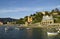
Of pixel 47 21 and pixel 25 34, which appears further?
pixel 47 21

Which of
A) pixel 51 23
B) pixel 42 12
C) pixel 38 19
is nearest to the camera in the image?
pixel 51 23

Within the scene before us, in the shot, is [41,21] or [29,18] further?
[29,18]

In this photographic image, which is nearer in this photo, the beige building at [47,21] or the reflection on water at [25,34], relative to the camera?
the reflection on water at [25,34]

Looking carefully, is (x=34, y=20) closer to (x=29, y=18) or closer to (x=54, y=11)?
(x=29, y=18)

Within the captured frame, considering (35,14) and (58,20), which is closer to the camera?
(58,20)

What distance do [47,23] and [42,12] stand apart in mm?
24658

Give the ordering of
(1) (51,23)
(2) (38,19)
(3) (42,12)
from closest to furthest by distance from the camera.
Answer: (1) (51,23) < (2) (38,19) < (3) (42,12)

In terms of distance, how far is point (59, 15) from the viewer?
133 m

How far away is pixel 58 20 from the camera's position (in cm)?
11900

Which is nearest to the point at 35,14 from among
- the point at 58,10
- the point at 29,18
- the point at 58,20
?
the point at 29,18

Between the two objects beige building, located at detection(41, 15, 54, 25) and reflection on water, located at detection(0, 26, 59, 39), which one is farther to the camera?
beige building, located at detection(41, 15, 54, 25)

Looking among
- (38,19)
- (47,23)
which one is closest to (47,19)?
(47,23)

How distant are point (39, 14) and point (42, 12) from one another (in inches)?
141

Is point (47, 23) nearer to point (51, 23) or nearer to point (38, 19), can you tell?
point (51, 23)
